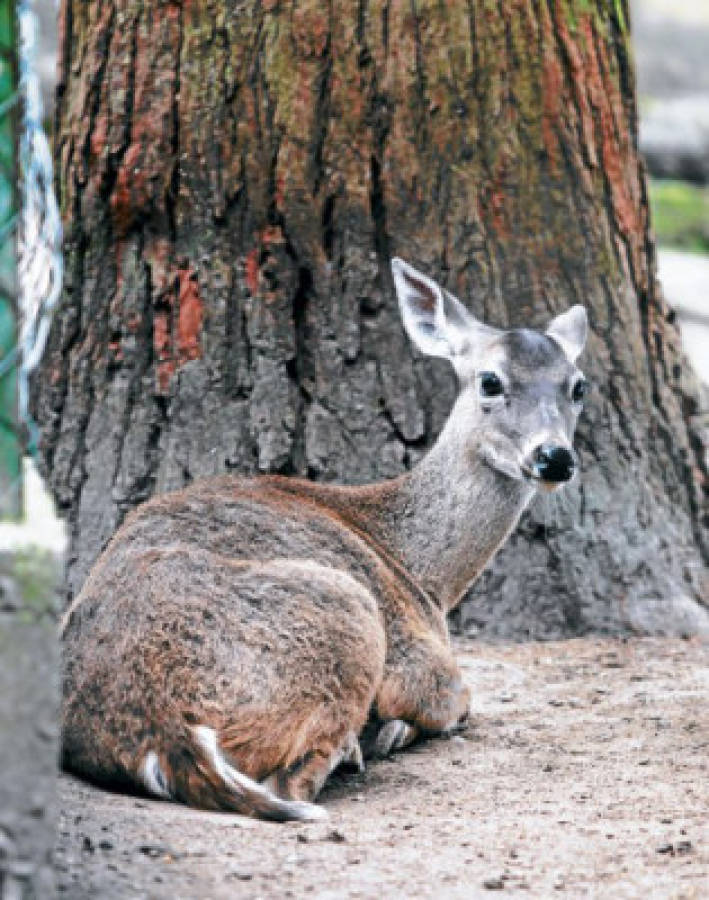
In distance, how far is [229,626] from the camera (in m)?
5.61

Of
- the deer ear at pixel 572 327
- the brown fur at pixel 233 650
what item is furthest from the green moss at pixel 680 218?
the brown fur at pixel 233 650

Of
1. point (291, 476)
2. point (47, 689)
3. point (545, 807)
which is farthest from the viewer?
point (291, 476)

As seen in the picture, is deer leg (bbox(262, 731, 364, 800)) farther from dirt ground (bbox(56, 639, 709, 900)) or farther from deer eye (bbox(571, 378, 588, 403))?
deer eye (bbox(571, 378, 588, 403))

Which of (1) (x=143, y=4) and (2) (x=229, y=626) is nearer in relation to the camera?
(2) (x=229, y=626)

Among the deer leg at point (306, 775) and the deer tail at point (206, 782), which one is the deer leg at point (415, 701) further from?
the deer tail at point (206, 782)

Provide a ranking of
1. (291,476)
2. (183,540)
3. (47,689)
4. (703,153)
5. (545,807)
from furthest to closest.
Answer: (703,153) → (291,476) → (183,540) → (545,807) → (47,689)

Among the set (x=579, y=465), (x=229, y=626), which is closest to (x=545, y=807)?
(x=229, y=626)

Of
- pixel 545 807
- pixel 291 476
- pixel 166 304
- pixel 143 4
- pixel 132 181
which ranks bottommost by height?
pixel 545 807

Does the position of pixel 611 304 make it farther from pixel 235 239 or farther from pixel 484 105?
pixel 235 239

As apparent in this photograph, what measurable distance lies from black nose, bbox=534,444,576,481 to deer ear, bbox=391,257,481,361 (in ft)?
3.24

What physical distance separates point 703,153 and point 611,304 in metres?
18.1

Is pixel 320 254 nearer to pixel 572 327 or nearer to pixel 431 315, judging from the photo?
pixel 431 315

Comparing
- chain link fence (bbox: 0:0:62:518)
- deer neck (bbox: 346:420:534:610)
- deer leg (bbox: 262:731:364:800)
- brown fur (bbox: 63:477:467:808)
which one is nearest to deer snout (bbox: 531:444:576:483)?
deer neck (bbox: 346:420:534:610)

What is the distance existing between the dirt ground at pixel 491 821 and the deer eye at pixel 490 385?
137 centimetres
